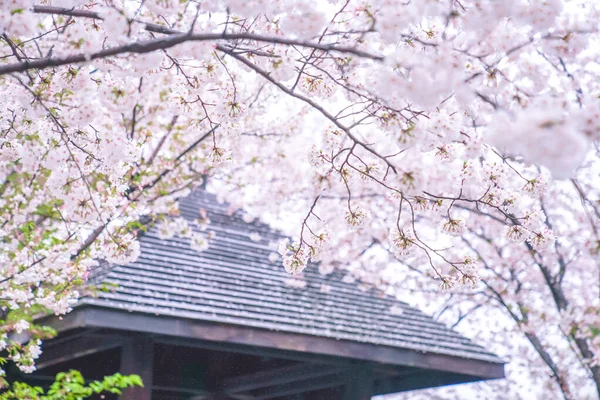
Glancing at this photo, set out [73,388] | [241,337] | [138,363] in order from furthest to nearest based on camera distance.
A: [241,337] → [138,363] → [73,388]

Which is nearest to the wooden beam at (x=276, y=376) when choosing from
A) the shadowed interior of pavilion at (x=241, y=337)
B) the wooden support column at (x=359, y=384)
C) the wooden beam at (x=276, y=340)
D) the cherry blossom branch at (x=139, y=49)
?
the shadowed interior of pavilion at (x=241, y=337)

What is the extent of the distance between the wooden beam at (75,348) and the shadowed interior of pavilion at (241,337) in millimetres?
12

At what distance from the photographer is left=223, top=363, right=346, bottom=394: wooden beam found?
666cm

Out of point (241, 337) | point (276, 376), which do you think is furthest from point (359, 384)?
point (241, 337)

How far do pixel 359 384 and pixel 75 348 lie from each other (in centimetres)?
257

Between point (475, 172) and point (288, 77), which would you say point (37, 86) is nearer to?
point (288, 77)

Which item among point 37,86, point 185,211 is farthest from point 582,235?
point 37,86

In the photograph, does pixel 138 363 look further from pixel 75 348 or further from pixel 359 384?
pixel 359 384

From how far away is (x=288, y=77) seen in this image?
3.36 m

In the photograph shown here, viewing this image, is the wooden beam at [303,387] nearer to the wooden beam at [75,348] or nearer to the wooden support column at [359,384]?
the wooden support column at [359,384]

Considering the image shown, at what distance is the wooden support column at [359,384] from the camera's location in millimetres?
6570

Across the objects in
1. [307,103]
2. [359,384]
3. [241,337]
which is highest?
[307,103]

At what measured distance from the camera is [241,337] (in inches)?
226

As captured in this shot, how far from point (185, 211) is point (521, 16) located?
6.74 meters
